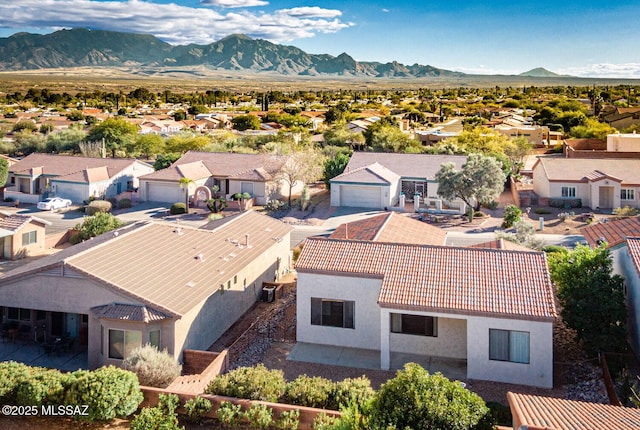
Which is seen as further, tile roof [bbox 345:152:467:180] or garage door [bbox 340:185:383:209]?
tile roof [bbox 345:152:467:180]

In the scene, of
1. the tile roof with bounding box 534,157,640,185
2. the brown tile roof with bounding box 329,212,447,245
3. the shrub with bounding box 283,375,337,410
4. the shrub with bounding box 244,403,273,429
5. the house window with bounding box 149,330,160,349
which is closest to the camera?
the shrub with bounding box 244,403,273,429

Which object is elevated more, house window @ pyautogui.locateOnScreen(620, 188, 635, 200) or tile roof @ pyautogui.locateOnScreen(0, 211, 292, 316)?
house window @ pyautogui.locateOnScreen(620, 188, 635, 200)

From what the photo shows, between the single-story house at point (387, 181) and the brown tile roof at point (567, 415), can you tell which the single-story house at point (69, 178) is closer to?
the single-story house at point (387, 181)

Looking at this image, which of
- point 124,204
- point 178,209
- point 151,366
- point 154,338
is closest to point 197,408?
point 151,366

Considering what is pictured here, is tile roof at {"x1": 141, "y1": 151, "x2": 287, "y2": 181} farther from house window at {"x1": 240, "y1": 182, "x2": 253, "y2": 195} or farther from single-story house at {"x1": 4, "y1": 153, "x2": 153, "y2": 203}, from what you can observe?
single-story house at {"x1": 4, "y1": 153, "x2": 153, "y2": 203}

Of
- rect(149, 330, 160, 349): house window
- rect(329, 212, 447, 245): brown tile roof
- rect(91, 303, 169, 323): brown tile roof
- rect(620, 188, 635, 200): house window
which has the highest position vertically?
rect(620, 188, 635, 200): house window

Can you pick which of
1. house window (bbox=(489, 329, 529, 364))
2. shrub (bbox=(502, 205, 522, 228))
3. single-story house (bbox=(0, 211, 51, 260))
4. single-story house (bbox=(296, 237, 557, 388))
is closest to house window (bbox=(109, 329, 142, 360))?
single-story house (bbox=(296, 237, 557, 388))

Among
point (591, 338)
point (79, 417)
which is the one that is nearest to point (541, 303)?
point (591, 338)
